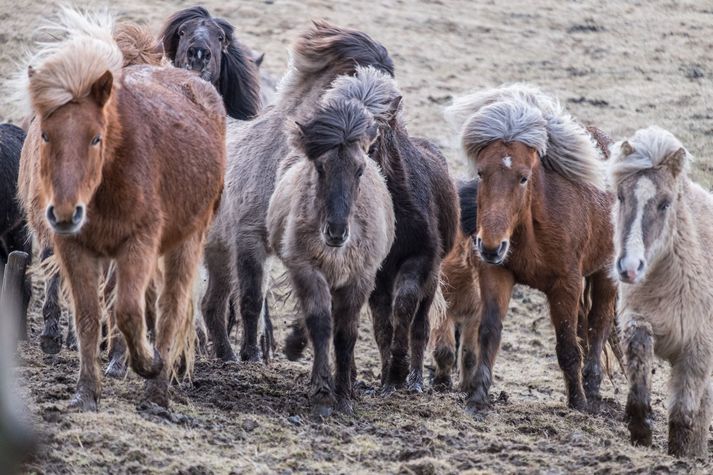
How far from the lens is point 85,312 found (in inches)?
201

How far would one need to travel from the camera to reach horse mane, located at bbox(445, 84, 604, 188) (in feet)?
21.9

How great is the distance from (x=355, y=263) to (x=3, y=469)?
4729 millimetres

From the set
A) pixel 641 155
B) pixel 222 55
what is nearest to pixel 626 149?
pixel 641 155

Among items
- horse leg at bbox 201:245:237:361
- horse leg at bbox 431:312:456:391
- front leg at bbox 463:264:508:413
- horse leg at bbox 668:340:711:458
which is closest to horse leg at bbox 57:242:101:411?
front leg at bbox 463:264:508:413

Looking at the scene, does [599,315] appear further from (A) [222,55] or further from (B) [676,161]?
(A) [222,55]

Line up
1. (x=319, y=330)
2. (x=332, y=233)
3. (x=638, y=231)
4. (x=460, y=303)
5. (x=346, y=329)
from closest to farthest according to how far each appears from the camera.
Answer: (x=638, y=231) → (x=332, y=233) → (x=319, y=330) → (x=346, y=329) → (x=460, y=303)

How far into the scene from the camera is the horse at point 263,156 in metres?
7.71

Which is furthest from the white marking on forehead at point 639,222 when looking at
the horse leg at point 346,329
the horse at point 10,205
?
the horse at point 10,205

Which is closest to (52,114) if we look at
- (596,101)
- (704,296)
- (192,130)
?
(192,130)

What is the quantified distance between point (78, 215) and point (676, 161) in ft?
9.79

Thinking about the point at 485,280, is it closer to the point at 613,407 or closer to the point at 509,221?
the point at 509,221

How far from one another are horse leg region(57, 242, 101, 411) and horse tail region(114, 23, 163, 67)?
2.29 m

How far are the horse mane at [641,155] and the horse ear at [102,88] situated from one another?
2.54 m

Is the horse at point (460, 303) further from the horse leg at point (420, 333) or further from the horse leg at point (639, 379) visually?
the horse leg at point (639, 379)
